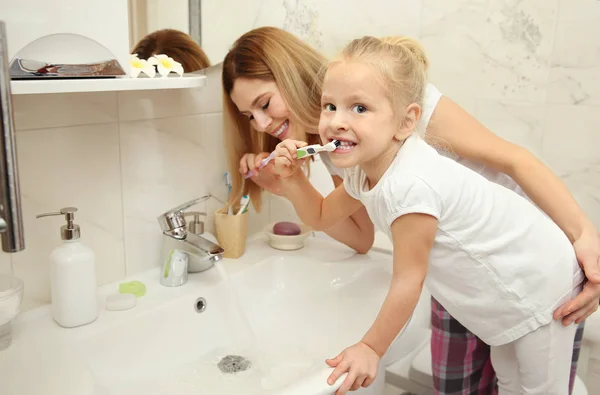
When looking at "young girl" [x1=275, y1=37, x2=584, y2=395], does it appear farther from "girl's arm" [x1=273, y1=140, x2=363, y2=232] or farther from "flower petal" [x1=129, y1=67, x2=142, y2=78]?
"flower petal" [x1=129, y1=67, x2=142, y2=78]

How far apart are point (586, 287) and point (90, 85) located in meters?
0.87

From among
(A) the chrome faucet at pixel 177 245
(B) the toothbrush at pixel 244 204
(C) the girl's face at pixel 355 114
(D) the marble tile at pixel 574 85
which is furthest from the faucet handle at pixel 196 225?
(D) the marble tile at pixel 574 85

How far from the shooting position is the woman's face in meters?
1.09

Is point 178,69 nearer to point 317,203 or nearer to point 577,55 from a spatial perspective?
point 317,203

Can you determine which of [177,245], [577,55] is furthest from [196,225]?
[577,55]

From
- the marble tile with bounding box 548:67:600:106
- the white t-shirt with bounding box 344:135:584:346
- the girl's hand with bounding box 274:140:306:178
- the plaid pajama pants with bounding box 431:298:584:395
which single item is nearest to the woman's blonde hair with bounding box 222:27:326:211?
the girl's hand with bounding box 274:140:306:178

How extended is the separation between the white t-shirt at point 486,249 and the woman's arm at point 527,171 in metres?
0.03

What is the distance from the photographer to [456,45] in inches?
59.3

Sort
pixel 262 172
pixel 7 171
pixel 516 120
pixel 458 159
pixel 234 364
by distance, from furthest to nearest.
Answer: pixel 516 120 < pixel 262 172 < pixel 458 159 < pixel 234 364 < pixel 7 171

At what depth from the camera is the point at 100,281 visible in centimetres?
103

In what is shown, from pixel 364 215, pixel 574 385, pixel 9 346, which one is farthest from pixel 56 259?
pixel 574 385

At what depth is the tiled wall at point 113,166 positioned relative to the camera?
0.90 metres

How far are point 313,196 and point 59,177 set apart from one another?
1.55 feet

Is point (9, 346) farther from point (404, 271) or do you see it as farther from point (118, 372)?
point (404, 271)
